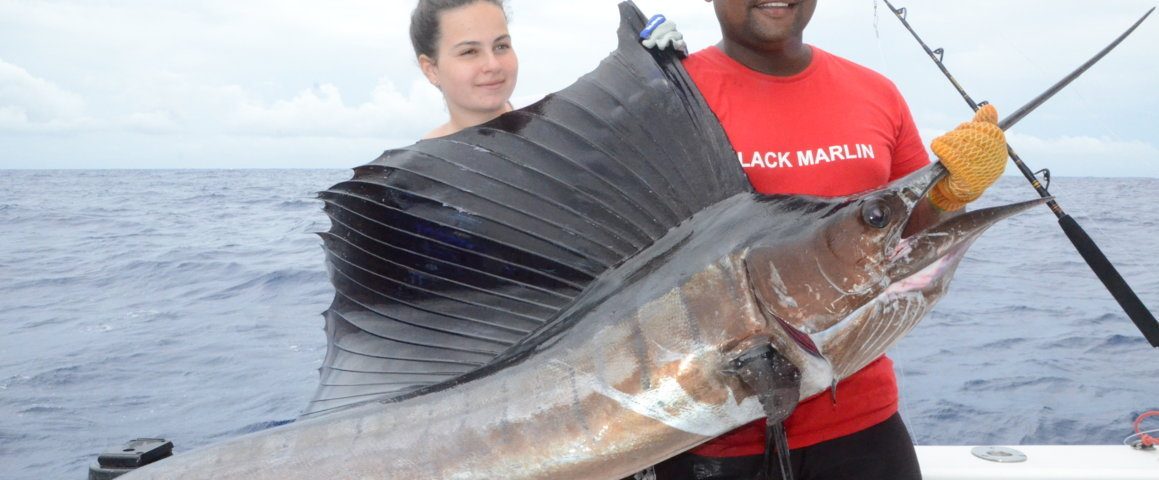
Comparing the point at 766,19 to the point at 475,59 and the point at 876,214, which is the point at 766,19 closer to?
the point at 876,214

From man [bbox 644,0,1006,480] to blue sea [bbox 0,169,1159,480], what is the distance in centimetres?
234

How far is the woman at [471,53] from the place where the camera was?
2.63 m

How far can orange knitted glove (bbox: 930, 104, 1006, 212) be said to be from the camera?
136 centimetres

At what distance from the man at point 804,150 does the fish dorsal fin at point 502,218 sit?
182 millimetres

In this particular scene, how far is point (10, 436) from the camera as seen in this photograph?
458cm

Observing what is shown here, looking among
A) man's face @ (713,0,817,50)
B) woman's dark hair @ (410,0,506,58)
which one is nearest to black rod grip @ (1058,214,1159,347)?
man's face @ (713,0,817,50)

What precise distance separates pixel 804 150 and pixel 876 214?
1.46 ft

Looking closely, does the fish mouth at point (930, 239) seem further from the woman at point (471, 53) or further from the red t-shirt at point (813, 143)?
the woman at point (471, 53)

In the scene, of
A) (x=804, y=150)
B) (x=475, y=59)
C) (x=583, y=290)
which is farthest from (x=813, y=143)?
(x=475, y=59)

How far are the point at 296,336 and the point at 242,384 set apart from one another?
1.16 metres

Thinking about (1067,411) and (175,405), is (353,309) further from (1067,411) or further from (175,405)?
(1067,411)

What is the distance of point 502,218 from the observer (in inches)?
60.8

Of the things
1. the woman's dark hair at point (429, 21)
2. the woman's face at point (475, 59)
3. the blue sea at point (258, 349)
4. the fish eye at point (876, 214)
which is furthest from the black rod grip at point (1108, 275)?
the blue sea at point (258, 349)

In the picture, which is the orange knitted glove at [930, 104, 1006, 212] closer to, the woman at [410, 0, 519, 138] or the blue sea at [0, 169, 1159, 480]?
the woman at [410, 0, 519, 138]
